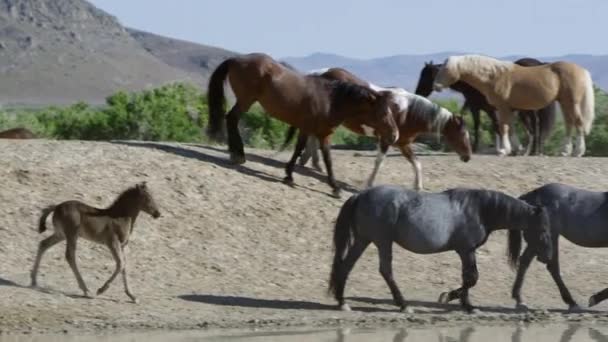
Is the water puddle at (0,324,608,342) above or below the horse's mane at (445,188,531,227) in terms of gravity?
below

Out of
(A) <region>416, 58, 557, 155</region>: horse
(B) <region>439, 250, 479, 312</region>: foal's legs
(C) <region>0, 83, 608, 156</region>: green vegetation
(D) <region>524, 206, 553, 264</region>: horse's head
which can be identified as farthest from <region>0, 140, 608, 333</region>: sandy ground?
(C) <region>0, 83, 608, 156</region>: green vegetation

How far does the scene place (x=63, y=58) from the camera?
105 metres

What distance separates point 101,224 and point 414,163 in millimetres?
6130

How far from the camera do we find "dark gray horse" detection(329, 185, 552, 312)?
1483cm

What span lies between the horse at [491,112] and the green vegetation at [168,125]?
2.76 m

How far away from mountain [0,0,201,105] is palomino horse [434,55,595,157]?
7195 cm

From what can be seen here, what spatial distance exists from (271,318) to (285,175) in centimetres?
510

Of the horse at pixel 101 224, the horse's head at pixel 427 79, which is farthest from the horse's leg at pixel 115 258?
the horse's head at pixel 427 79

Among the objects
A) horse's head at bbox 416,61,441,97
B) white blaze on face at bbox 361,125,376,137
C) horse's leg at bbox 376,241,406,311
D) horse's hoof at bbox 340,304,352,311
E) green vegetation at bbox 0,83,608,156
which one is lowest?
green vegetation at bbox 0,83,608,156

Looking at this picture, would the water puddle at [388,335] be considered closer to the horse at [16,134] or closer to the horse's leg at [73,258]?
the horse's leg at [73,258]

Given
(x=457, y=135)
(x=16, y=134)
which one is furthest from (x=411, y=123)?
(x=16, y=134)

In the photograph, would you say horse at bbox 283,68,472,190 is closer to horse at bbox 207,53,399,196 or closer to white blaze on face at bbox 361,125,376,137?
white blaze on face at bbox 361,125,376,137

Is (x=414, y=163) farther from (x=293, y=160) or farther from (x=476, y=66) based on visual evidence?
(x=476, y=66)

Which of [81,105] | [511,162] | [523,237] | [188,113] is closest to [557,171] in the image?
[511,162]
